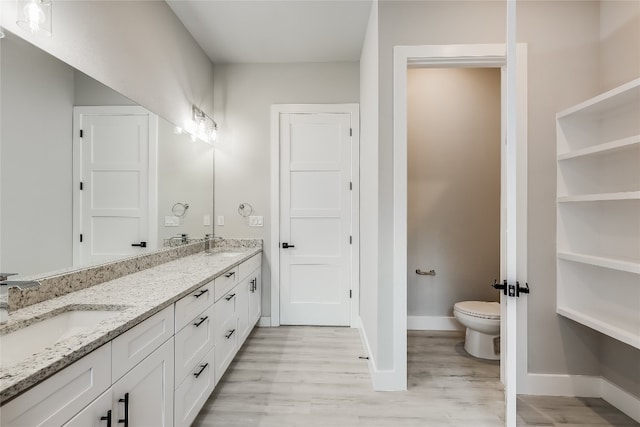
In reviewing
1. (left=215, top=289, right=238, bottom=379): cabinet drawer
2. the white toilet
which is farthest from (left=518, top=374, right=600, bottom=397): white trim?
(left=215, top=289, right=238, bottom=379): cabinet drawer

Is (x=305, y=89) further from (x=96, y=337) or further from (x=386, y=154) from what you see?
(x=96, y=337)

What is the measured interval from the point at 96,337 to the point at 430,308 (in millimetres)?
2992

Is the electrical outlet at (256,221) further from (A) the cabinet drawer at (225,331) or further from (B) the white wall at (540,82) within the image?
(B) the white wall at (540,82)

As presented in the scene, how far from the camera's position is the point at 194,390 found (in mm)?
1645

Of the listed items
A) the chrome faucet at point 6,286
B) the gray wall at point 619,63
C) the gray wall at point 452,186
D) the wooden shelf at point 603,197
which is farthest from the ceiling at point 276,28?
the chrome faucet at point 6,286

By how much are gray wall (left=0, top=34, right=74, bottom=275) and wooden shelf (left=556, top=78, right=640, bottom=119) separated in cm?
277

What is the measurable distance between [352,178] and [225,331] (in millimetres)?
1892

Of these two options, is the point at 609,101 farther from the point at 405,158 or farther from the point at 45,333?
the point at 45,333

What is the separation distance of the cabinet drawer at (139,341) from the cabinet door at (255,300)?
146 cm

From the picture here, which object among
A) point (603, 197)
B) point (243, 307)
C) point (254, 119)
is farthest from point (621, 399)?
point (254, 119)

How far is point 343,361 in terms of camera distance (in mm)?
2516

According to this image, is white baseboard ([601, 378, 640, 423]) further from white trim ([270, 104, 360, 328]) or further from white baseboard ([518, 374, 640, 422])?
white trim ([270, 104, 360, 328])

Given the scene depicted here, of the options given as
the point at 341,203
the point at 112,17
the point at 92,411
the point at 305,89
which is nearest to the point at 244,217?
the point at 341,203

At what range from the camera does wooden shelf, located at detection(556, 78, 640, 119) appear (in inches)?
61.5
